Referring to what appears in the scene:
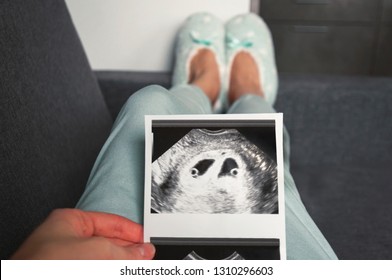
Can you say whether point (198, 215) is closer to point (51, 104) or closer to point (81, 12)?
point (51, 104)

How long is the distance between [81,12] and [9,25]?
283 mm

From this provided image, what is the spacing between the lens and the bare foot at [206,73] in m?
1.04

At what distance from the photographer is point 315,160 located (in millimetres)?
927

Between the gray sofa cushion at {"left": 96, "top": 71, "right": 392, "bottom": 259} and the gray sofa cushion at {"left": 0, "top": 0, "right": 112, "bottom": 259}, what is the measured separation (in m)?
0.08

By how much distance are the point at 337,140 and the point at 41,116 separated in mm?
560

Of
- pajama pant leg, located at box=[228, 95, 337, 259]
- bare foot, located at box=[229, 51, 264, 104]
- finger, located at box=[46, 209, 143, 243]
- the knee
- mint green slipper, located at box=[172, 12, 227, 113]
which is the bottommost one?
pajama pant leg, located at box=[228, 95, 337, 259]

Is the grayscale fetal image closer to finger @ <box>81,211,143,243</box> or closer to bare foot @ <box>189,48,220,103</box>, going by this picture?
finger @ <box>81,211,143,243</box>

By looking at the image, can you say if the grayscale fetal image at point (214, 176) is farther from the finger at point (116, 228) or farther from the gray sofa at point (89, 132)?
the gray sofa at point (89, 132)

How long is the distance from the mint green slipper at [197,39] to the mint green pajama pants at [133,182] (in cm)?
59

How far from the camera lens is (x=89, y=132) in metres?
0.69

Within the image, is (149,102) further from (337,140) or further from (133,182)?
(337,140)

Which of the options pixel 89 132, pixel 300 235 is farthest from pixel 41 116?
pixel 300 235

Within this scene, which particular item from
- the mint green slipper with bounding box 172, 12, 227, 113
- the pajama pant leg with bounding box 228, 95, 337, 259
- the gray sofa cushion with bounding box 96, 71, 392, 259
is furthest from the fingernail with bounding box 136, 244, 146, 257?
the mint green slipper with bounding box 172, 12, 227, 113

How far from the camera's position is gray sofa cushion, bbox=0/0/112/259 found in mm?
515
